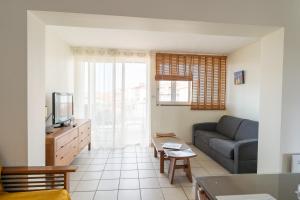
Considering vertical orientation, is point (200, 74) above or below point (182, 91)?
above

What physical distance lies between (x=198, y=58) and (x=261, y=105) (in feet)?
8.83

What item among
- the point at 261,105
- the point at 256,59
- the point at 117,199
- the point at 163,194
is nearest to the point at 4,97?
the point at 117,199

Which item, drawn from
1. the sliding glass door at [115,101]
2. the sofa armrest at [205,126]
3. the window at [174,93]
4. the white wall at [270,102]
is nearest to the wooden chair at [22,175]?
the white wall at [270,102]

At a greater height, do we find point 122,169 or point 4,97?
point 4,97

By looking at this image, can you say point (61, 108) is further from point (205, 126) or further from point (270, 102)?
point (205, 126)

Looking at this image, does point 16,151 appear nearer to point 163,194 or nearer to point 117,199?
point 117,199

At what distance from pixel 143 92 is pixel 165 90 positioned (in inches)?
22.0

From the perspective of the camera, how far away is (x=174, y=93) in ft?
15.8

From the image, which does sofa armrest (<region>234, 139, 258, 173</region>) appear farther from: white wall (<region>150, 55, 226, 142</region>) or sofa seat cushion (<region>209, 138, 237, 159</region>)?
white wall (<region>150, 55, 226, 142</region>)

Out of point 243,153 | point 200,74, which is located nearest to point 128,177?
point 243,153

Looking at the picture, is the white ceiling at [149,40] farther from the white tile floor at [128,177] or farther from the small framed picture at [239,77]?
the white tile floor at [128,177]

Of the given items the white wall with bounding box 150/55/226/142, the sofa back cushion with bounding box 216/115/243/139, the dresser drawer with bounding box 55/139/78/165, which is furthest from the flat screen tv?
the sofa back cushion with bounding box 216/115/243/139

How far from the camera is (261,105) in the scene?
7.66ft

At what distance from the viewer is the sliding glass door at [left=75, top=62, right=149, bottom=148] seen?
4.42 metres
